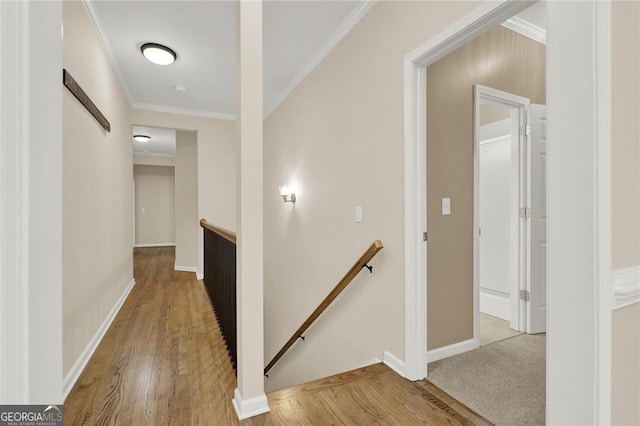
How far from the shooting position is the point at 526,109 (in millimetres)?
2752

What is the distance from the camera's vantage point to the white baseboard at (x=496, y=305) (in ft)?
10.5

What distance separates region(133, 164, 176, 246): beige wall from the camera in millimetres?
9625

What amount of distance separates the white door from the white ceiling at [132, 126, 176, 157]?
5.91 meters

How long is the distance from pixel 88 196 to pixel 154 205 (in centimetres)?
828

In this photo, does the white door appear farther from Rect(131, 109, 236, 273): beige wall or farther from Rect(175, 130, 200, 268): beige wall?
Rect(175, 130, 200, 268): beige wall

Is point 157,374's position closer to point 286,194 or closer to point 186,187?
point 286,194

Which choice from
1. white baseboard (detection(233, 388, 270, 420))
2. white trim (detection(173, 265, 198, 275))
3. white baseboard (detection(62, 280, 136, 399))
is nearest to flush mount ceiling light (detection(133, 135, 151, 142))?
white trim (detection(173, 265, 198, 275))

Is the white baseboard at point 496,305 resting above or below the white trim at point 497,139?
below

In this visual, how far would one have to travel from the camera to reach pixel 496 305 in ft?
10.9

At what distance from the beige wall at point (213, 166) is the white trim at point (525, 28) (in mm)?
4142
